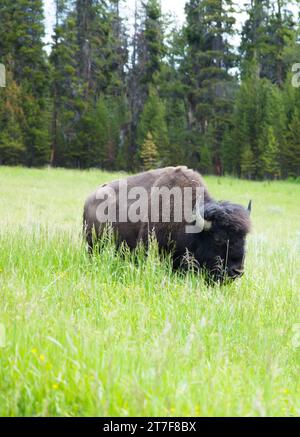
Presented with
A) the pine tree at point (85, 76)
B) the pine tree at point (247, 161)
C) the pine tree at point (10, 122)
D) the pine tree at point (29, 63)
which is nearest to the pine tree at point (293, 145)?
the pine tree at point (247, 161)

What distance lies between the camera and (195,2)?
39156mm

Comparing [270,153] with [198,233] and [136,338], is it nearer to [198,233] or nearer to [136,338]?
[198,233]

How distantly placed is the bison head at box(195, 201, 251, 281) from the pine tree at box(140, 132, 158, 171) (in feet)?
94.1

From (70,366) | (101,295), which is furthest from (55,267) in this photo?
(70,366)

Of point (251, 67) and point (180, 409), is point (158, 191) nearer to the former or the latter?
point (180, 409)

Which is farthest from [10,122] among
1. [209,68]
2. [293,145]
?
[293,145]

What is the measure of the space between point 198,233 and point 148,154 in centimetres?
3034

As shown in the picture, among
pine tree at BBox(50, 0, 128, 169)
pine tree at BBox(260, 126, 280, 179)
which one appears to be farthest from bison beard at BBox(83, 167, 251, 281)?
pine tree at BBox(50, 0, 128, 169)

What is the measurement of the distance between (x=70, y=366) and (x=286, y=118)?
112 feet

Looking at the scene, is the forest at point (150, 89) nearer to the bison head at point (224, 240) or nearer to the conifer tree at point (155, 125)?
the conifer tree at point (155, 125)

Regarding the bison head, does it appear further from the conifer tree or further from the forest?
the conifer tree

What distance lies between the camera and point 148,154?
120ft

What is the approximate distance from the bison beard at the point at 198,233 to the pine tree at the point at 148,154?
90.8 feet

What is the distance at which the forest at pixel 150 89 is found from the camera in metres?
36.1
